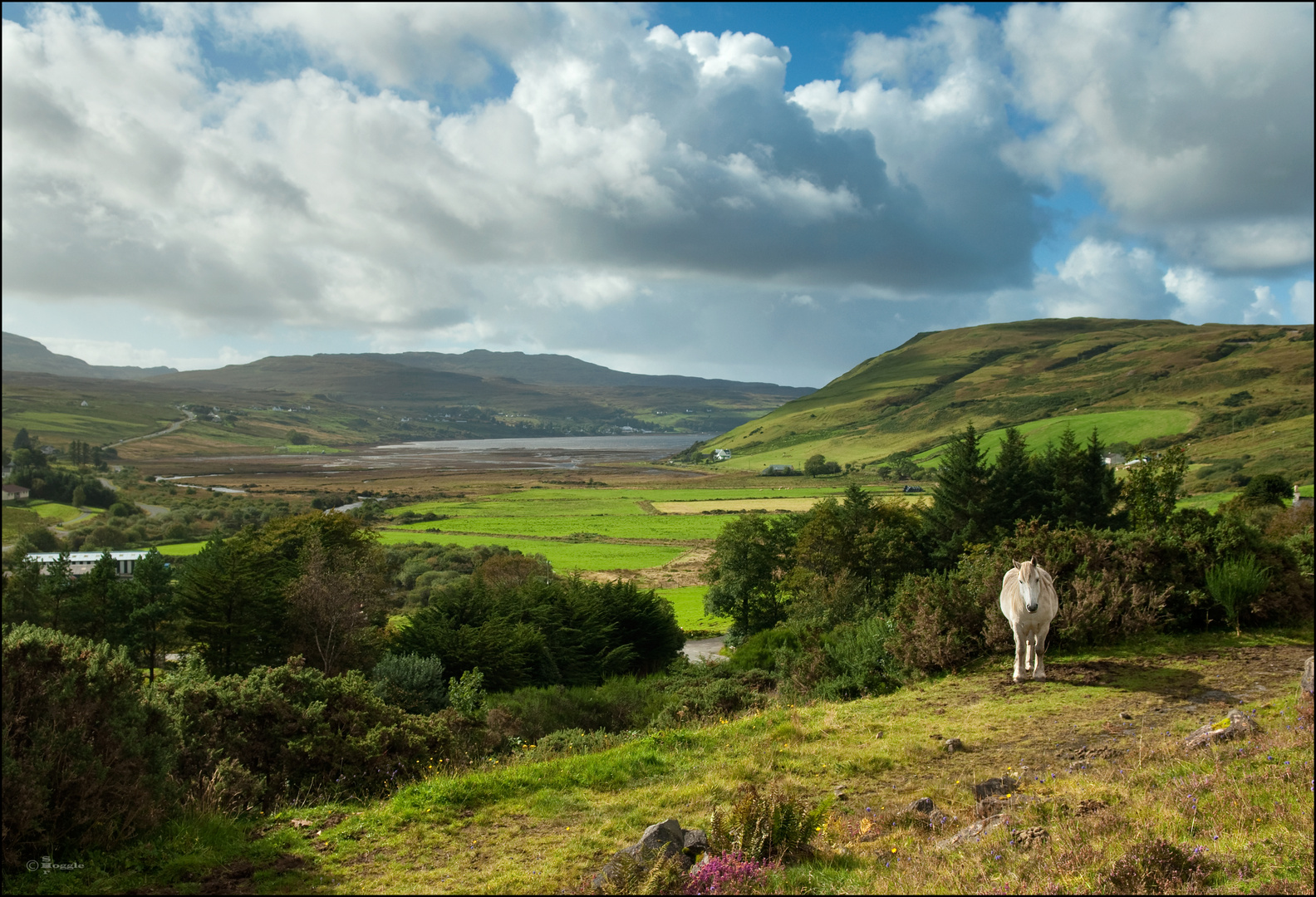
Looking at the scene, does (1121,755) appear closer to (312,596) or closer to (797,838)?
(797,838)

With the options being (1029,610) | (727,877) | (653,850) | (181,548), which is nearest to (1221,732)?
(1029,610)

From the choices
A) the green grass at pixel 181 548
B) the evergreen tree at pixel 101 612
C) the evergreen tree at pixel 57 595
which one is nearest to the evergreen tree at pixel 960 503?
the evergreen tree at pixel 101 612

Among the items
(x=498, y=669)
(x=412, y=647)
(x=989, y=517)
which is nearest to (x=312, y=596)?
(x=412, y=647)

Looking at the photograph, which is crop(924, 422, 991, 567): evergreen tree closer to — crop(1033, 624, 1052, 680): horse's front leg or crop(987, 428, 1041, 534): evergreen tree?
crop(987, 428, 1041, 534): evergreen tree

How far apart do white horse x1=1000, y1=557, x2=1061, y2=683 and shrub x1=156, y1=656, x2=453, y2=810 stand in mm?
8662

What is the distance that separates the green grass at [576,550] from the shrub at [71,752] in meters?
60.7

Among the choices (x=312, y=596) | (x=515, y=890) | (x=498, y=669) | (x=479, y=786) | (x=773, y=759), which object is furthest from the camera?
(x=312, y=596)

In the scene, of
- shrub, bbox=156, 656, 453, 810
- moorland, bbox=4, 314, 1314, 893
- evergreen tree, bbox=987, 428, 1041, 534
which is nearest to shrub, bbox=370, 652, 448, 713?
moorland, bbox=4, 314, 1314, 893

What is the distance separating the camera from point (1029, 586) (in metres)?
10.0

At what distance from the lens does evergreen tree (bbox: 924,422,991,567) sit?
35000 mm

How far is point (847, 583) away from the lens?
34.8m

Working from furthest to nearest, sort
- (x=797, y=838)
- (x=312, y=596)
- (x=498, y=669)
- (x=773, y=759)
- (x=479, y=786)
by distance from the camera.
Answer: (x=312, y=596), (x=498, y=669), (x=773, y=759), (x=479, y=786), (x=797, y=838)

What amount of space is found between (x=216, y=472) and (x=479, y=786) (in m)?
186

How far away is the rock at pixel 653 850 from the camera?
5335 millimetres
